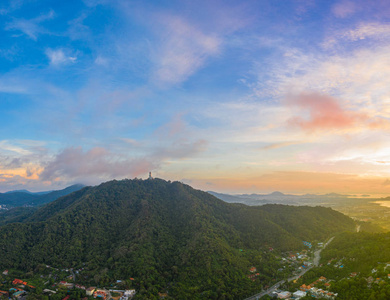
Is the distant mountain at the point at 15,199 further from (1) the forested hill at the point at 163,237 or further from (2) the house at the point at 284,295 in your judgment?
(2) the house at the point at 284,295

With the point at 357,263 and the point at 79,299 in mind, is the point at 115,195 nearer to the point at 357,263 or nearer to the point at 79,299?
the point at 79,299

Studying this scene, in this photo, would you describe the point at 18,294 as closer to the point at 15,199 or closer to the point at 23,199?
the point at 23,199

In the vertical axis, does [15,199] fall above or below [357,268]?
above

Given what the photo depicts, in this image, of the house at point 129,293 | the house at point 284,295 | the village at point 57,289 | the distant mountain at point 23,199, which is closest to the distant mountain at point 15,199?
the distant mountain at point 23,199

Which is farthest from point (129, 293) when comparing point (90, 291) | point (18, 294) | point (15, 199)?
point (15, 199)

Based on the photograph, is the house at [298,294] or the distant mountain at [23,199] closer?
the house at [298,294]

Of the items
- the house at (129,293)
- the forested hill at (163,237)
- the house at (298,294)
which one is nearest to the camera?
the house at (298,294)

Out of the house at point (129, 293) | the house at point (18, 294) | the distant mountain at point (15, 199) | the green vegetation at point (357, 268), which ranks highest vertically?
the distant mountain at point (15, 199)

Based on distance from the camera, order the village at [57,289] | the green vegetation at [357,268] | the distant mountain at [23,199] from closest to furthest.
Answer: the green vegetation at [357,268]
the village at [57,289]
the distant mountain at [23,199]
